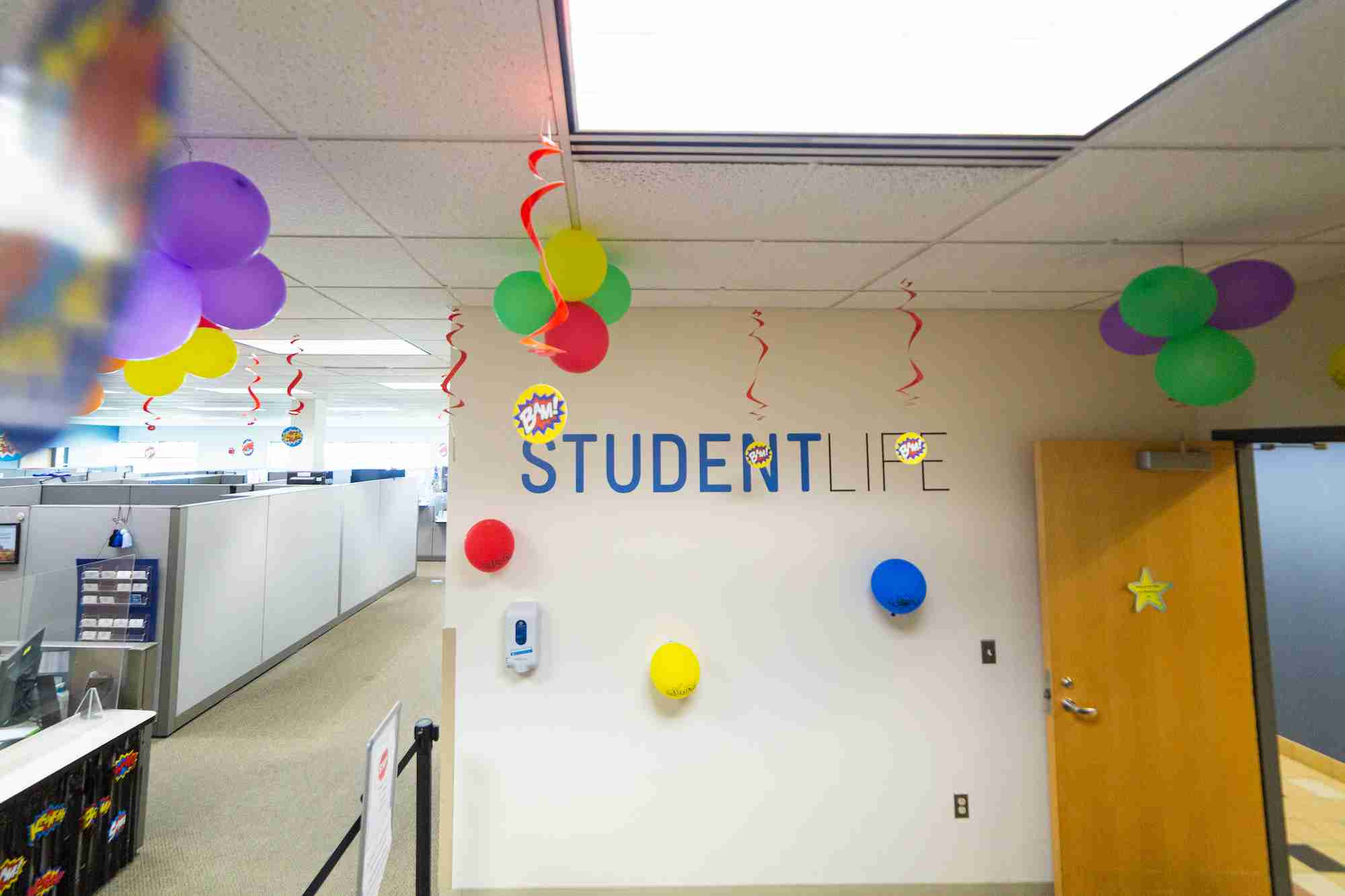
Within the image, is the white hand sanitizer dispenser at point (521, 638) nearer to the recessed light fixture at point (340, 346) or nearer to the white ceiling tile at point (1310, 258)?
the recessed light fixture at point (340, 346)

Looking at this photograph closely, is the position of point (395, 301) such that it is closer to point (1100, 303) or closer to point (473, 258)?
point (473, 258)

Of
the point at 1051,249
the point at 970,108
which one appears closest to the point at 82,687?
the point at 970,108

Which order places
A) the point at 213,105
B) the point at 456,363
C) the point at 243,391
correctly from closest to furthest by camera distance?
the point at 213,105 < the point at 456,363 < the point at 243,391

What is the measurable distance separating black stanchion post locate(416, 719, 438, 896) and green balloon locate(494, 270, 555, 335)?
3.52 feet

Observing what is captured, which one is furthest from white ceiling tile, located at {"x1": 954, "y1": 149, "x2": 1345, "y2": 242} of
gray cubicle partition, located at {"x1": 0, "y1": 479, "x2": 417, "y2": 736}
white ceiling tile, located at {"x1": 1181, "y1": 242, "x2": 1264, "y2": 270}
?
gray cubicle partition, located at {"x1": 0, "y1": 479, "x2": 417, "y2": 736}

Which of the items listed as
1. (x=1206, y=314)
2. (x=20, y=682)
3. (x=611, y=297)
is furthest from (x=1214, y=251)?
(x=20, y=682)

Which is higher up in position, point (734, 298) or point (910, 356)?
point (734, 298)

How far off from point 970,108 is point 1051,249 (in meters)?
0.87

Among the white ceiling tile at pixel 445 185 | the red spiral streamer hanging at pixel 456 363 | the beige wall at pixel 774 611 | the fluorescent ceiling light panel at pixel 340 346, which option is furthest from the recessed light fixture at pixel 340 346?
the white ceiling tile at pixel 445 185

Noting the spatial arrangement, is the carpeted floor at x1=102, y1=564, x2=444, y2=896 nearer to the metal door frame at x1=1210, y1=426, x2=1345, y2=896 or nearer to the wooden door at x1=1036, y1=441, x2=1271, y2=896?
the wooden door at x1=1036, y1=441, x2=1271, y2=896

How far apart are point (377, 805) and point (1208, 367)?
7.74 ft

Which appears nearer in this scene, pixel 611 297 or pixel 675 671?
pixel 611 297

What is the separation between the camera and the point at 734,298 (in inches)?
85.3

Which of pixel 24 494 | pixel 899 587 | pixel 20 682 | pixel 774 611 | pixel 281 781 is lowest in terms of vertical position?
pixel 281 781
